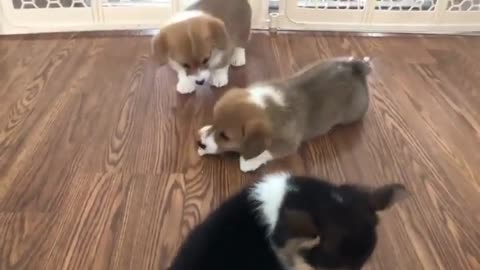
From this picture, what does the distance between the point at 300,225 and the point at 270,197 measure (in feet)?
0.47

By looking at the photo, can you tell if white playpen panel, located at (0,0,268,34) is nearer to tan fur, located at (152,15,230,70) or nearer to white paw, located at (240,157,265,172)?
tan fur, located at (152,15,230,70)

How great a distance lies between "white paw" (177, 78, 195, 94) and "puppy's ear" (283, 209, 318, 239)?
1.09 m

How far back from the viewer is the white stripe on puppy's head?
1036 millimetres

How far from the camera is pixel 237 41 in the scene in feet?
7.00

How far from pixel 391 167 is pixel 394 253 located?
1.21ft

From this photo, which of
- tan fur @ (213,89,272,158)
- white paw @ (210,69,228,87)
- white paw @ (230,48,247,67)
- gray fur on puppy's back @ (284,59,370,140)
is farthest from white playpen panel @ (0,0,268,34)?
tan fur @ (213,89,272,158)

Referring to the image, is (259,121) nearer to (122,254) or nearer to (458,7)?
(122,254)

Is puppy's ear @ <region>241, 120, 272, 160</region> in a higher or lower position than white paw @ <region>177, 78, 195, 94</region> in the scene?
higher

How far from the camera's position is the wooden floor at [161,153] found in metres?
1.35

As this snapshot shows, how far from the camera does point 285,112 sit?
1.59m

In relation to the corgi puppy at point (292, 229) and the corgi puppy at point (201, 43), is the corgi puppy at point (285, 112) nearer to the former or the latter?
the corgi puppy at point (201, 43)

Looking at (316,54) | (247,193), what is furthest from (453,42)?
(247,193)

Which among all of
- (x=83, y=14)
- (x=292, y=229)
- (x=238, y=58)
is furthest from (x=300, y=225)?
(x=83, y=14)

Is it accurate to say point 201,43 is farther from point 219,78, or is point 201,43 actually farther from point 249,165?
point 249,165
